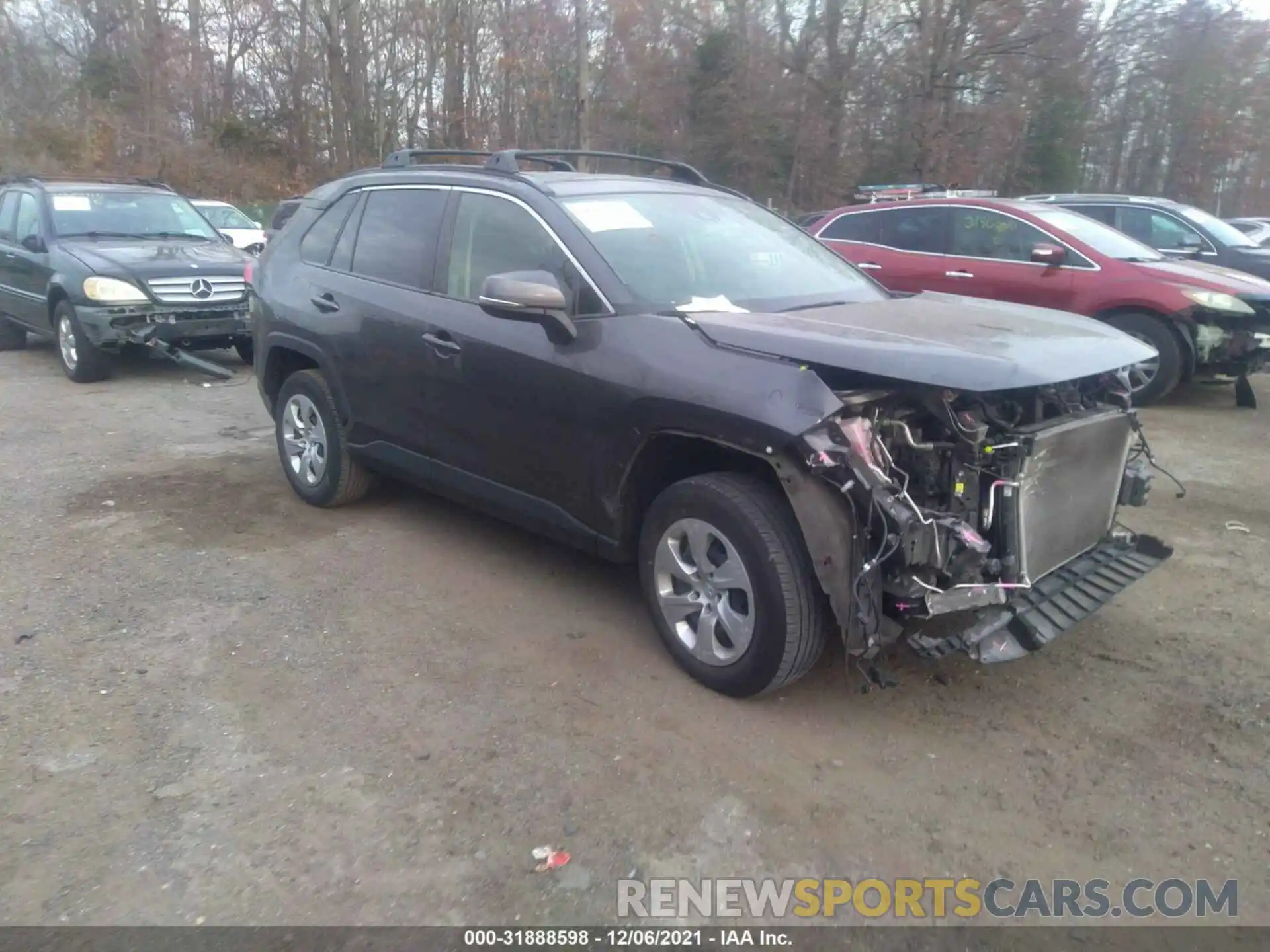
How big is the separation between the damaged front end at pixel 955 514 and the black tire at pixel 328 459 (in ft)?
10.1

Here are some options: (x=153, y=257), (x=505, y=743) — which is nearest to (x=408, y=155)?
(x=505, y=743)

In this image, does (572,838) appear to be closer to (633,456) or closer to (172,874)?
(172,874)

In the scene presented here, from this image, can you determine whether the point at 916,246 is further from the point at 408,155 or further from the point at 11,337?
the point at 11,337

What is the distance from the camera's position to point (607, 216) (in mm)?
4414

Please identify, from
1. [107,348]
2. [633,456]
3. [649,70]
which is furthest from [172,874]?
[649,70]

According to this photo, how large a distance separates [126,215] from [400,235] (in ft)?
21.5

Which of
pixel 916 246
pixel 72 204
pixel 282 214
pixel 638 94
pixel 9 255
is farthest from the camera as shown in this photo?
pixel 638 94

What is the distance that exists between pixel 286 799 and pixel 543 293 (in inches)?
78.6

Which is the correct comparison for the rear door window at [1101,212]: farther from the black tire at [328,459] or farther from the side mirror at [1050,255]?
the black tire at [328,459]

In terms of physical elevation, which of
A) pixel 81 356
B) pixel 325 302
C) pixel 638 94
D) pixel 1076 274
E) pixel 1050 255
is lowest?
pixel 81 356

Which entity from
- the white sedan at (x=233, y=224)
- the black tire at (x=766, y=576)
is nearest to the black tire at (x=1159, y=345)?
the black tire at (x=766, y=576)

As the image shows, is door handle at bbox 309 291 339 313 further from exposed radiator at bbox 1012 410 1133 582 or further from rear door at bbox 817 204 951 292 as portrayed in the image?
rear door at bbox 817 204 951 292

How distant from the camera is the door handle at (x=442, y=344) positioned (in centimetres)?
457

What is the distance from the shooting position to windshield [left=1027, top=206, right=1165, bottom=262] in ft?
29.0
